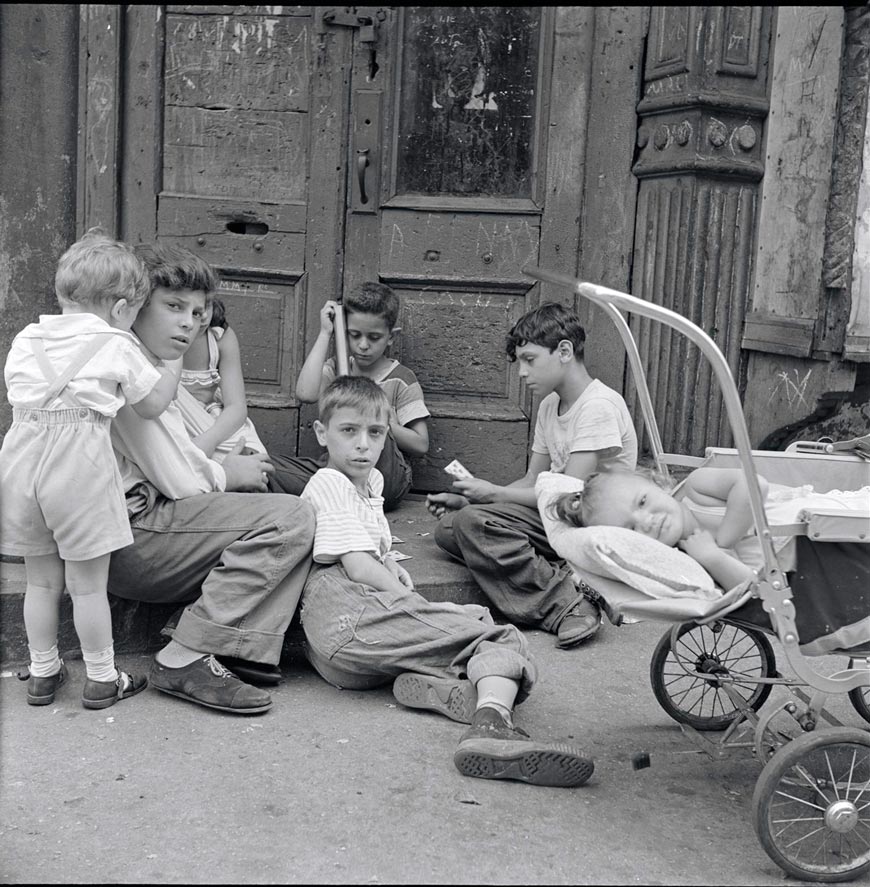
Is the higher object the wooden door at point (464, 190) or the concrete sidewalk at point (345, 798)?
the wooden door at point (464, 190)

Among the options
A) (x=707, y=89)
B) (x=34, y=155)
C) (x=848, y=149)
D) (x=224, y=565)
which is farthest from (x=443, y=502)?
(x=34, y=155)

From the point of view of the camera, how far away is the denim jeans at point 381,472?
170 inches

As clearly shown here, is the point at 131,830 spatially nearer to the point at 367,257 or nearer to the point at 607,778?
the point at 607,778

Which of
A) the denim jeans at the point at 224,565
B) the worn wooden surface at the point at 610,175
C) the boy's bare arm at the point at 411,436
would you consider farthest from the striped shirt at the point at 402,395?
the denim jeans at the point at 224,565

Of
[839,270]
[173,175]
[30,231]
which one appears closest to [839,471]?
[839,270]

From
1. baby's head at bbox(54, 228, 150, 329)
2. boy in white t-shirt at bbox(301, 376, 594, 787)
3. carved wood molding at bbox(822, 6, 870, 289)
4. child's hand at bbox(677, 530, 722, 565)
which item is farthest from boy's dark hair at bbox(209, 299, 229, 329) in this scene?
carved wood molding at bbox(822, 6, 870, 289)

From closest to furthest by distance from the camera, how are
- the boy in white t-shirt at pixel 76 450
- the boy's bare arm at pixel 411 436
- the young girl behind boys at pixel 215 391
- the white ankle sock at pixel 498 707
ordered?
the white ankle sock at pixel 498 707
the boy in white t-shirt at pixel 76 450
the young girl behind boys at pixel 215 391
the boy's bare arm at pixel 411 436

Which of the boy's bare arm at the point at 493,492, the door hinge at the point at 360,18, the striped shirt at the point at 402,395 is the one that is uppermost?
the door hinge at the point at 360,18

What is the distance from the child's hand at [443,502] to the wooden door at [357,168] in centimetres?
80

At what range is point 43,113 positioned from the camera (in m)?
4.94

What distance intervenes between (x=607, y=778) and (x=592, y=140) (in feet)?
9.57

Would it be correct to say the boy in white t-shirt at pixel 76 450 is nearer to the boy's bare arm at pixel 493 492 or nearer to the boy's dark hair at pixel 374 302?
the boy's bare arm at pixel 493 492

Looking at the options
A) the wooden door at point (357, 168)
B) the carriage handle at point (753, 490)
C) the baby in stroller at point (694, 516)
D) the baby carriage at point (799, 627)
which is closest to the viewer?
the carriage handle at point (753, 490)

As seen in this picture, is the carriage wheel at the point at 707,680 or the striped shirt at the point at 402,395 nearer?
the carriage wheel at the point at 707,680
